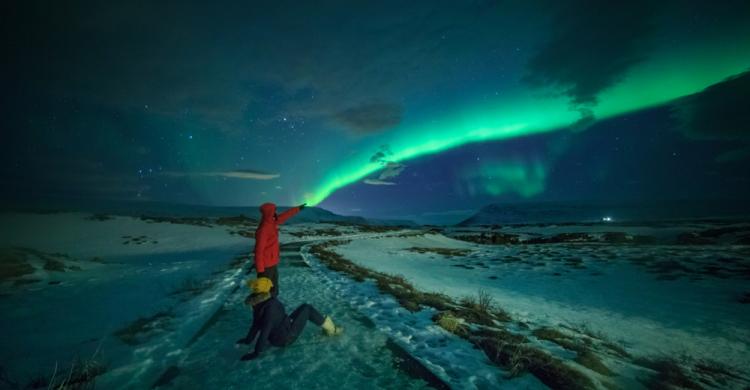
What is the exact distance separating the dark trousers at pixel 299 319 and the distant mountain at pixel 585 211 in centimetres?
15017

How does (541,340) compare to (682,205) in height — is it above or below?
below

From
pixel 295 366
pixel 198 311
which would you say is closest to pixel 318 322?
pixel 295 366

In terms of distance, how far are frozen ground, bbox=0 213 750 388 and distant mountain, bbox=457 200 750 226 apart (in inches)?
5399

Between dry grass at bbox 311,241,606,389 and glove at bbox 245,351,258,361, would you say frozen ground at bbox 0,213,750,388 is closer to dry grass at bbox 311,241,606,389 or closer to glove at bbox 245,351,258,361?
glove at bbox 245,351,258,361

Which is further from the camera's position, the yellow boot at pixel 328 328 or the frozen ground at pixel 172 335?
the yellow boot at pixel 328 328

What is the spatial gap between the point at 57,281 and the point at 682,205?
22916cm

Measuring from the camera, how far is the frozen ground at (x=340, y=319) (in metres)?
4.57

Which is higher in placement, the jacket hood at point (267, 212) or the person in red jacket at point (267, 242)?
the jacket hood at point (267, 212)

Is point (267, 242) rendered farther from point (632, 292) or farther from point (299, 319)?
point (632, 292)

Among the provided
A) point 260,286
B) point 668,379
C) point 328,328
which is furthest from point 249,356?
point 668,379

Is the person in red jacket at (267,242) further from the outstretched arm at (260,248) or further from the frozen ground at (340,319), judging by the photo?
the frozen ground at (340,319)

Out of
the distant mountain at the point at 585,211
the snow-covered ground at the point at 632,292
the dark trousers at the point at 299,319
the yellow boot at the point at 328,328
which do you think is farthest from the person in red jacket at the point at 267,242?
the distant mountain at the point at 585,211

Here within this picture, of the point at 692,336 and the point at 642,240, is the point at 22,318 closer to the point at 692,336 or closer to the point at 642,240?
the point at 692,336

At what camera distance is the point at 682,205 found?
159500 millimetres
